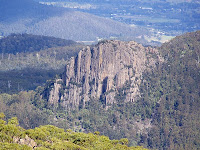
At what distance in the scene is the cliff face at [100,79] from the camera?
112 metres

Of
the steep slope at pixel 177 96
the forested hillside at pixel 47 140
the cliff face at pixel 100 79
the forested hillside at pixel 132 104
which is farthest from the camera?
the cliff face at pixel 100 79

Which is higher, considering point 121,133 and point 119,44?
point 119,44

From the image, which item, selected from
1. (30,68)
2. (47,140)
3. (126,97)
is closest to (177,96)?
(126,97)

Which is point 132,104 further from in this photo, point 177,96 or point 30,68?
point 30,68

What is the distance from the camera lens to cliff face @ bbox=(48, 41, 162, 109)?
368 ft

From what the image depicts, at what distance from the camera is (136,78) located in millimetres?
117500

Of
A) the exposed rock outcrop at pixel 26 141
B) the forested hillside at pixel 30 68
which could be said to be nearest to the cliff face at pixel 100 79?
the forested hillside at pixel 30 68

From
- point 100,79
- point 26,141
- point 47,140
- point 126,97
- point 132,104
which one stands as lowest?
point 132,104

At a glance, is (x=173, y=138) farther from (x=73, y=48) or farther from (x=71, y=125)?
(x=73, y=48)

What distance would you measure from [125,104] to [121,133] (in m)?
9.66

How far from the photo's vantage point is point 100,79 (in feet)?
370

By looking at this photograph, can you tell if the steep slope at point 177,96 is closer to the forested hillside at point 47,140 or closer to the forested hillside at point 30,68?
the forested hillside at point 47,140

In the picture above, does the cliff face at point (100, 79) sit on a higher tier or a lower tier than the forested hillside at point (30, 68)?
higher

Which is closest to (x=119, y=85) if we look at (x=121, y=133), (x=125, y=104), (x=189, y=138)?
(x=125, y=104)
